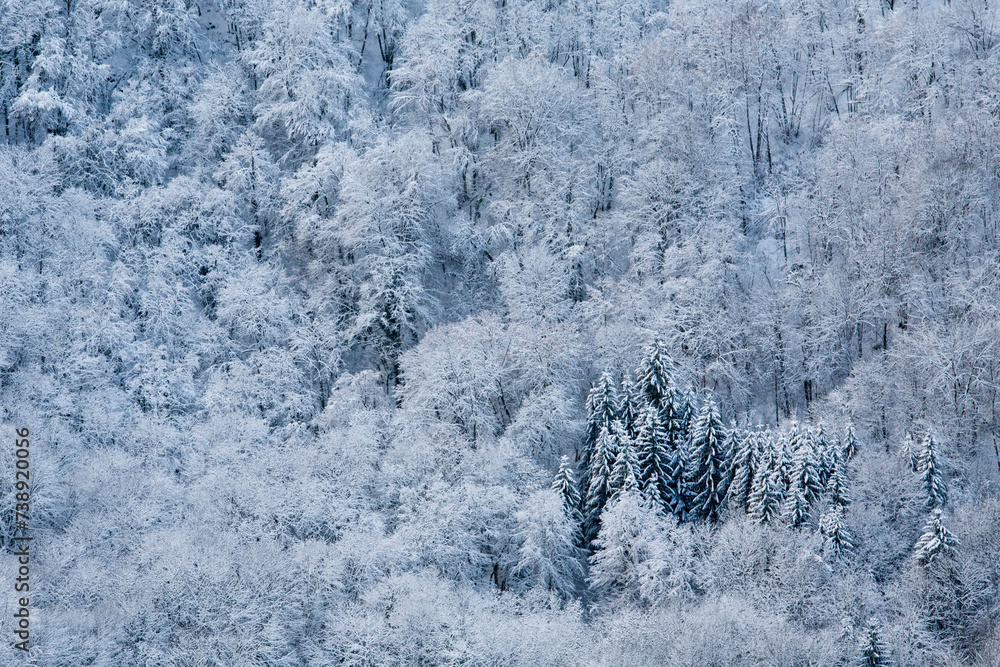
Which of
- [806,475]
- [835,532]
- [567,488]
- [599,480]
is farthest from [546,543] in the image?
[835,532]

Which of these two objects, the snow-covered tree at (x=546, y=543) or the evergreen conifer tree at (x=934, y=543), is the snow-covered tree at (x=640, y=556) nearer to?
the snow-covered tree at (x=546, y=543)

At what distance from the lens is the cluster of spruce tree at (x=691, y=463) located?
47.2 metres

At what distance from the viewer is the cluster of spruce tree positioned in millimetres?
47156

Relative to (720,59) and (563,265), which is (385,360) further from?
(720,59)

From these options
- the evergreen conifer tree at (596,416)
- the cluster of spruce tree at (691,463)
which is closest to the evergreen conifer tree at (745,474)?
the cluster of spruce tree at (691,463)

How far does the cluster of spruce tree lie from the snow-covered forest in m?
0.19

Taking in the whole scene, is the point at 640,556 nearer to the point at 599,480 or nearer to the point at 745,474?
the point at 599,480

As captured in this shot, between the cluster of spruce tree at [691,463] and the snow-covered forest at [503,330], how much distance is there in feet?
0.63

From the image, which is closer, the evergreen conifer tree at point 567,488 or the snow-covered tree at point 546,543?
the snow-covered tree at point 546,543

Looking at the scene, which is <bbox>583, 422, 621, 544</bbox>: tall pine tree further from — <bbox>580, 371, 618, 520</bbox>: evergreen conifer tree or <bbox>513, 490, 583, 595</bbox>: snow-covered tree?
<bbox>513, 490, 583, 595</bbox>: snow-covered tree

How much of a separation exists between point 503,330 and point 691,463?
13.6m

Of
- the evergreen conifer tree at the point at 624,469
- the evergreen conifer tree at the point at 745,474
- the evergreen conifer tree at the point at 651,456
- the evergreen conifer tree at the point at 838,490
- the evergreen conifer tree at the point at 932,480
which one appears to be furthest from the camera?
the evergreen conifer tree at the point at 651,456

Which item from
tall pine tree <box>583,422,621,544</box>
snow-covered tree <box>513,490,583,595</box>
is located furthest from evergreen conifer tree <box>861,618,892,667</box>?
snow-covered tree <box>513,490,583,595</box>

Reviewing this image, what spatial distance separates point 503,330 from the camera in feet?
189
